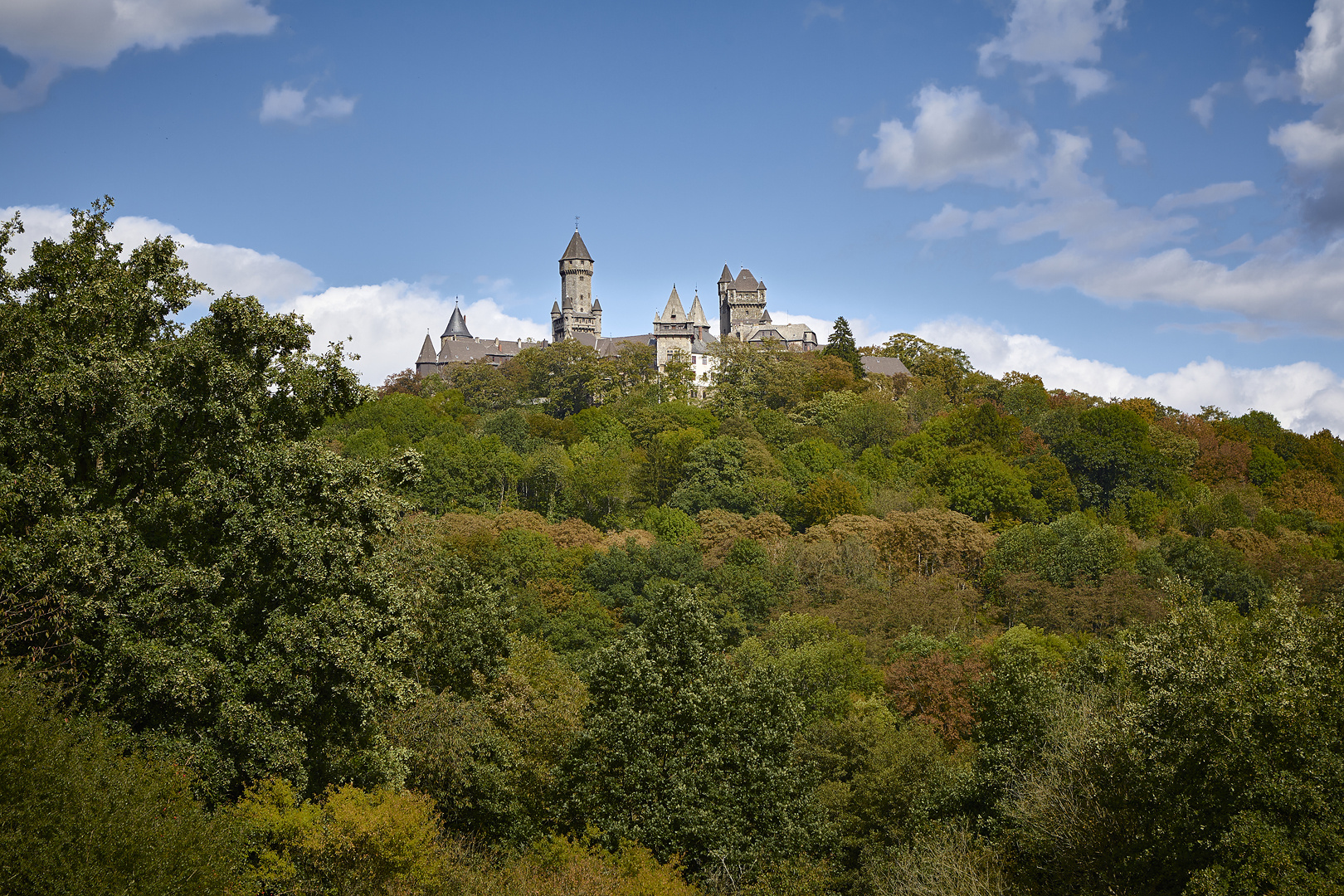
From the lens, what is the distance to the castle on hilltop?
130 metres

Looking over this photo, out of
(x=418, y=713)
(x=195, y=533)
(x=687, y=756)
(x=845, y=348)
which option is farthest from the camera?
(x=845, y=348)

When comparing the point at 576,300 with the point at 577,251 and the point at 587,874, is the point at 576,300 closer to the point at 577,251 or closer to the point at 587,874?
the point at 577,251

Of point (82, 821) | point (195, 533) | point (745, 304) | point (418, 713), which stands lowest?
point (418, 713)

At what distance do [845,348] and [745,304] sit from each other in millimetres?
45007

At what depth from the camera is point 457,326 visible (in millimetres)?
141375

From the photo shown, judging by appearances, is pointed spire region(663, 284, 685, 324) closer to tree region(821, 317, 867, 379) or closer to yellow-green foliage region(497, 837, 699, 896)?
tree region(821, 317, 867, 379)

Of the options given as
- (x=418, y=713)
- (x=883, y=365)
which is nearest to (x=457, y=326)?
(x=883, y=365)

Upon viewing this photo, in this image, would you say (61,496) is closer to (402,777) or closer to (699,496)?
(402,777)

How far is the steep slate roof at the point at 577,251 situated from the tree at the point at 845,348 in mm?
49963

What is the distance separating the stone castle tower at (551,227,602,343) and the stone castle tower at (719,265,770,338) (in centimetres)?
1643

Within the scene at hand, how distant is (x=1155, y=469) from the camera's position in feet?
259

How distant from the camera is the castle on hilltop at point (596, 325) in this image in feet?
428

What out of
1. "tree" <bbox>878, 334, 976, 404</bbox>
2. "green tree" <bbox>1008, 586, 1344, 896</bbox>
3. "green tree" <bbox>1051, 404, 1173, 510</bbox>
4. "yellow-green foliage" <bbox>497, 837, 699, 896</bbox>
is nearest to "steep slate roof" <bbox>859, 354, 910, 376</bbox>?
"tree" <bbox>878, 334, 976, 404</bbox>

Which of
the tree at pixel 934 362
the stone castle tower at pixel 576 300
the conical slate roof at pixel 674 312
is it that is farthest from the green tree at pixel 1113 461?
the stone castle tower at pixel 576 300
